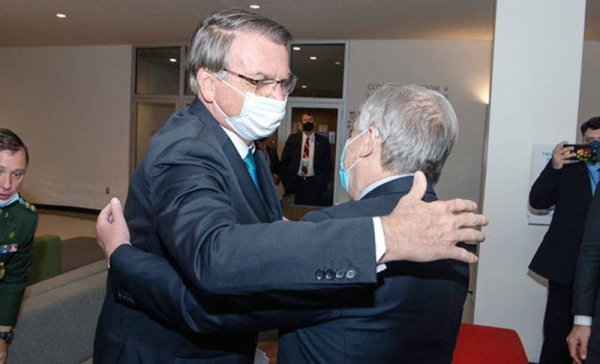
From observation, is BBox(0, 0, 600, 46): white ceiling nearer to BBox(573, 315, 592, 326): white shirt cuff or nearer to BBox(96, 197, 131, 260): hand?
BBox(573, 315, 592, 326): white shirt cuff

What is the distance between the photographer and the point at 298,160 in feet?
24.9

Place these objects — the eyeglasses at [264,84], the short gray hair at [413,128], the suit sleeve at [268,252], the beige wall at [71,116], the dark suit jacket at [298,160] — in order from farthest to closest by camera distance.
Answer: the beige wall at [71,116]
the dark suit jacket at [298,160]
the eyeglasses at [264,84]
the short gray hair at [413,128]
the suit sleeve at [268,252]

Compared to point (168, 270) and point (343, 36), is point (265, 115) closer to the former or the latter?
point (168, 270)

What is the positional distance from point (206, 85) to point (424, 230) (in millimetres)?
670

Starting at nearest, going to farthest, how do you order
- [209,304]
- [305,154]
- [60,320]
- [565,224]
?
1. [209,304]
2. [60,320]
3. [565,224]
4. [305,154]

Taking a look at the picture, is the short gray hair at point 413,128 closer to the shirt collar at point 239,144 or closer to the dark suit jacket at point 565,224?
the shirt collar at point 239,144

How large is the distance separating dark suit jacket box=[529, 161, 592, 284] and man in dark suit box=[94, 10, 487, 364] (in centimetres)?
239

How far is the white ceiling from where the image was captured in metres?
5.71

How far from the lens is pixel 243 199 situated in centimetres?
92

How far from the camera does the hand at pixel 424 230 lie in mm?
660

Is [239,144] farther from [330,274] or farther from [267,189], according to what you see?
A: [330,274]

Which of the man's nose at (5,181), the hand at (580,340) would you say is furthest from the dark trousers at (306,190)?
the man's nose at (5,181)

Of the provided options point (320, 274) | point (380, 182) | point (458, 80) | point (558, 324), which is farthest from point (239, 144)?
point (458, 80)

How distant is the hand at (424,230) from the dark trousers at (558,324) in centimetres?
268
